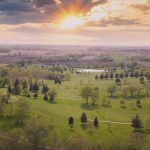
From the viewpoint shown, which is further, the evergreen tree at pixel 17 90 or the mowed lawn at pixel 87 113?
the evergreen tree at pixel 17 90

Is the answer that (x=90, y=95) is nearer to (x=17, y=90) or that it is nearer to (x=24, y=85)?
(x=17, y=90)

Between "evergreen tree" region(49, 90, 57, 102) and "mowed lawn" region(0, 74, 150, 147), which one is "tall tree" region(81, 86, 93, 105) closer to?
Answer: "mowed lawn" region(0, 74, 150, 147)

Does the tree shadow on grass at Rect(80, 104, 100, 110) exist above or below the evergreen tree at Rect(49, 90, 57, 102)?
below

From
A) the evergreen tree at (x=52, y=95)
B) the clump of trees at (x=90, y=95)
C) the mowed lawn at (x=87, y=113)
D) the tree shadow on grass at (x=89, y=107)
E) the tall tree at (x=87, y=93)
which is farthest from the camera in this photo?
the evergreen tree at (x=52, y=95)

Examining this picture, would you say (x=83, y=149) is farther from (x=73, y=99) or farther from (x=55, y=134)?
(x=73, y=99)

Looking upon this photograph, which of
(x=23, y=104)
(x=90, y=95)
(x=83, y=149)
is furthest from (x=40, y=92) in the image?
(x=83, y=149)

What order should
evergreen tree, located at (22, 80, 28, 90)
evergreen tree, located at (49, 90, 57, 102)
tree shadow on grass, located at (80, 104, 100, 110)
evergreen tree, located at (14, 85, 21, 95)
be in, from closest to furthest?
tree shadow on grass, located at (80, 104, 100, 110) < evergreen tree, located at (49, 90, 57, 102) < evergreen tree, located at (14, 85, 21, 95) < evergreen tree, located at (22, 80, 28, 90)

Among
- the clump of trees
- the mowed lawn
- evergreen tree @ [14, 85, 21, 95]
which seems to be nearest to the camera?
the mowed lawn

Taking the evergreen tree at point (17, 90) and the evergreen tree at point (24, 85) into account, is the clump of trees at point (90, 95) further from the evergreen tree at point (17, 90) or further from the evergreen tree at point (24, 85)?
the evergreen tree at point (24, 85)

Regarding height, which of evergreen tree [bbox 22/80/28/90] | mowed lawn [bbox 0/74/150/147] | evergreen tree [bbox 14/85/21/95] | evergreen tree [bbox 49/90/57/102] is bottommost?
mowed lawn [bbox 0/74/150/147]

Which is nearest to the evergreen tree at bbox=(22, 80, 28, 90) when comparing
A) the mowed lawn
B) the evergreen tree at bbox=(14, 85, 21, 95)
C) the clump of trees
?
the evergreen tree at bbox=(14, 85, 21, 95)

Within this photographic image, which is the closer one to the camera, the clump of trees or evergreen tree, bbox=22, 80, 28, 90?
the clump of trees

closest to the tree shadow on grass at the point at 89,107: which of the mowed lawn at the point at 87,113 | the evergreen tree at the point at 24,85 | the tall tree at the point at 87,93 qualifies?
the mowed lawn at the point at 87,113
